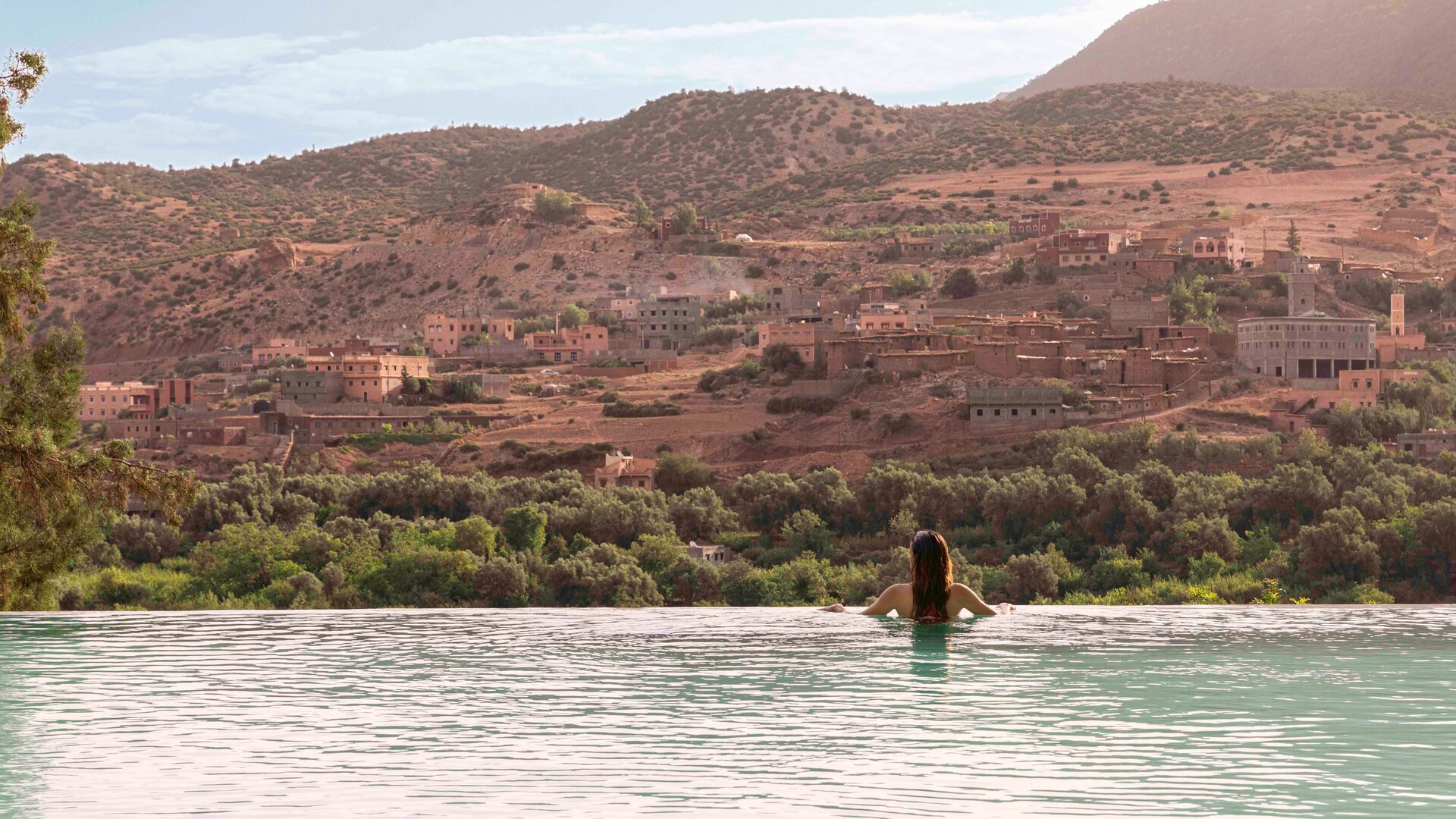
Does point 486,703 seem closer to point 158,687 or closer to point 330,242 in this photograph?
point 158,687

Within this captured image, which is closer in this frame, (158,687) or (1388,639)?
(158,687)

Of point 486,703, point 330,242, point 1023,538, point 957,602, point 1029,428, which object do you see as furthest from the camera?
point 330,242

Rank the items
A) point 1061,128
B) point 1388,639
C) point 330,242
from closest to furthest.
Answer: point 1388,639
point 330,242
point 1061,128

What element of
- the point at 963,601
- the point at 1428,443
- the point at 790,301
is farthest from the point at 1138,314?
the point at 963,601

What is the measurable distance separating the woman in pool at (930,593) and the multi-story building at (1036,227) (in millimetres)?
66462

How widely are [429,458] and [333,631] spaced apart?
39110 mm

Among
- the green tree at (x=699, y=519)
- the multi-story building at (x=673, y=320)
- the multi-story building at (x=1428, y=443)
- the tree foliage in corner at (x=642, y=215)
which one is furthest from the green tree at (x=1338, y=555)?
the tree foliage in corner at (x=642, y=215)

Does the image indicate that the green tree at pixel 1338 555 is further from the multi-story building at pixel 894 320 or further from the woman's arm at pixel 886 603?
the multi-story building at pixel 894 320

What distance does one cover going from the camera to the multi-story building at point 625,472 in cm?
4500

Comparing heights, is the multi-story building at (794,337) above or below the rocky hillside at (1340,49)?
below

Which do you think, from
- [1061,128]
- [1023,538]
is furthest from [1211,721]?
[1061,128]

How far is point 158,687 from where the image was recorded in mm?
9258

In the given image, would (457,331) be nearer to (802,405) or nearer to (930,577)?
(802,405)

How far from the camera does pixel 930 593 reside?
1090 cm
